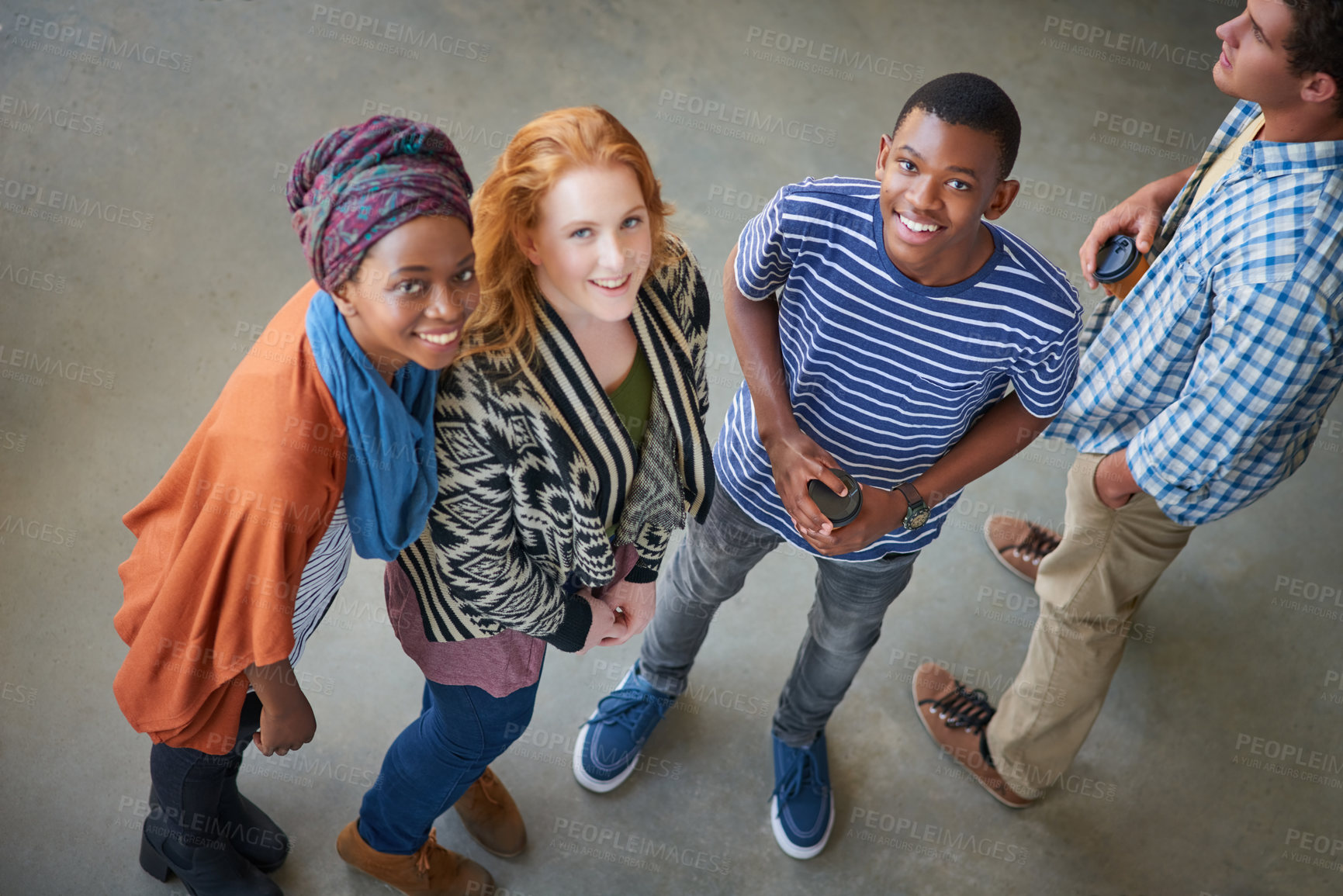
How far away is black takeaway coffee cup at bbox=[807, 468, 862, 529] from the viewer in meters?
1.70

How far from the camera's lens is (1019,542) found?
9.98 ft

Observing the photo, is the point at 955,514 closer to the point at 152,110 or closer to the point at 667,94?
the point at 667,94

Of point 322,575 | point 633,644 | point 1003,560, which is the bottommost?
point 633,644

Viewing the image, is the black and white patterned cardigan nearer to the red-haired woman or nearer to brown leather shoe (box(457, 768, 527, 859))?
the red-haired woman

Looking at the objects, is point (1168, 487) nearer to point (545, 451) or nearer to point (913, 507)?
point (913, 507)

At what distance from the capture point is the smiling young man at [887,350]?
4.93 feet

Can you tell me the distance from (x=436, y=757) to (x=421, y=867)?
1.32 feet

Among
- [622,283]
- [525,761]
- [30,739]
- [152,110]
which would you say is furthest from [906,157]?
[152,110]

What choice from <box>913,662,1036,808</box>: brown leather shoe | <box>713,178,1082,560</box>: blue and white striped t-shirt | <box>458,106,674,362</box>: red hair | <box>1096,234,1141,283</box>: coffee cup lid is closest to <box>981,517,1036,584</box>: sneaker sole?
<box>913,662,1036,808</box>: brown leather shoe

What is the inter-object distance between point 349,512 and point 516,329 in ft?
1.22

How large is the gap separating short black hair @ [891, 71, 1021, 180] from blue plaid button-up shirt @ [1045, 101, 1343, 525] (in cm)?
57

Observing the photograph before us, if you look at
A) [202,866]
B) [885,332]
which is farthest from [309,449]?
[202,866]

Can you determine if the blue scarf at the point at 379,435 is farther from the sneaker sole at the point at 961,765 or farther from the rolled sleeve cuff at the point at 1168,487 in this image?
the sneaker sole at the point at 961,765

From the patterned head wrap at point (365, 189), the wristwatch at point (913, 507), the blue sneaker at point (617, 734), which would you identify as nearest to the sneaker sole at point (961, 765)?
the blue sneaker at point (617, 734)
